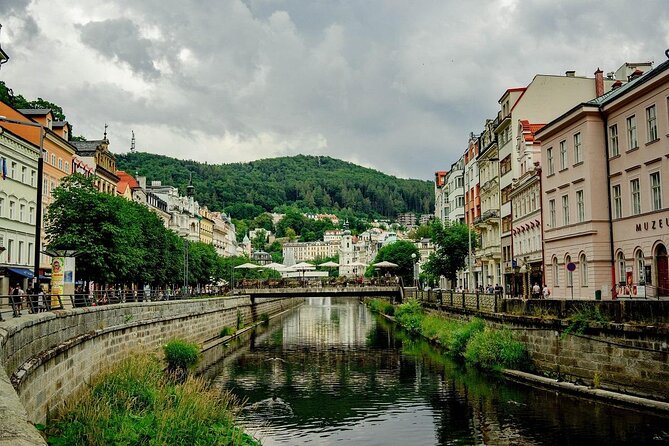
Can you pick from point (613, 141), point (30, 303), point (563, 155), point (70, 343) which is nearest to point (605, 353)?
point (613, 141)

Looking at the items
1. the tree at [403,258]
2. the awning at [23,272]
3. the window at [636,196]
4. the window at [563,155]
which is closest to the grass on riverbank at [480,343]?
the window at [636,196]

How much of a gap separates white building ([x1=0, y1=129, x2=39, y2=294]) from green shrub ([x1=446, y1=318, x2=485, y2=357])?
99.2 feet

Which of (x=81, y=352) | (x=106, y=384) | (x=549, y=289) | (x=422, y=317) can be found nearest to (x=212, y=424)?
(x=106, y=384)

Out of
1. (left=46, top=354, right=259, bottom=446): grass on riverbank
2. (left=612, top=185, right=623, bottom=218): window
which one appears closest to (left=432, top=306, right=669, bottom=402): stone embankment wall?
(left=612, top=185, right=623, bottom=218): window

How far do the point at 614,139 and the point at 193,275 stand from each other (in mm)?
57269

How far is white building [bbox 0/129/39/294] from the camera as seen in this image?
1929 inches

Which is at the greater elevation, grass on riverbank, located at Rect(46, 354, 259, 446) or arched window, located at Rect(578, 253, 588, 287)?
arched window, located at Rect(578, 253, 588, 287)

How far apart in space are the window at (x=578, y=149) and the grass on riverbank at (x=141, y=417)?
25601 mm

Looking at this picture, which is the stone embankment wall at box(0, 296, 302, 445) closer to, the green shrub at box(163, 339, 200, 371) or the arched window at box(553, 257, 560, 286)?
the green shrub at box(163, 339, 200, 371)

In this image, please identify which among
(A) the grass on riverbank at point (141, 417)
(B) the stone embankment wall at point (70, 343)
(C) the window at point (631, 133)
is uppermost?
(C) the window at point (631, 133)

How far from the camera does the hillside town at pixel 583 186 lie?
107ft

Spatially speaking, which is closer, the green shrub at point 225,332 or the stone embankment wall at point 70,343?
the stone embankment wall at point 70,343

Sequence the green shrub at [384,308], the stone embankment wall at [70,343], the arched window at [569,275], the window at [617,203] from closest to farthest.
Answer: the stone embankment wall at [70,343], the window at [617,203], the arched window at [569,275], the green shrub at [384,308]

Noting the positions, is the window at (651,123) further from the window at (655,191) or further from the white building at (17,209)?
the white building at (17,209)
